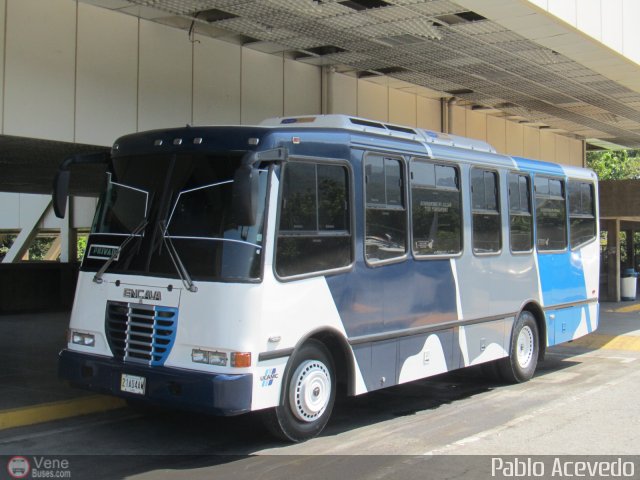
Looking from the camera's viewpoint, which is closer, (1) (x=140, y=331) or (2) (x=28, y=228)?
(1) (x=140, y=331)

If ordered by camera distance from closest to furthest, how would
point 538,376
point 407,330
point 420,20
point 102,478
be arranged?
1. point 102,478
2. point 407,330
3. point 420,20
4. point 538,376

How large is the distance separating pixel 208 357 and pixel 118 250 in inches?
58.5

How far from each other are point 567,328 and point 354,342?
5.46 meters

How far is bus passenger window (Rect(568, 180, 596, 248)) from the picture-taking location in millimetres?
11727

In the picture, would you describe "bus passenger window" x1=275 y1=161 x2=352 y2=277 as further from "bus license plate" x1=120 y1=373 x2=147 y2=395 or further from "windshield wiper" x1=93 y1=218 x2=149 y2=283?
"bus license plate" x1=120 y1=373 x2=147 y2=395

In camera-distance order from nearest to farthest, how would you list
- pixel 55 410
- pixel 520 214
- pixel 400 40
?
pixel 55 410 < pixel 520 214 < pixel 400 40

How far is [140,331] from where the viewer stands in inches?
263

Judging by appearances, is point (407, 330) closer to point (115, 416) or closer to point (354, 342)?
point (354, 342)

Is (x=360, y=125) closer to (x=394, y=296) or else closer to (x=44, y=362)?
(x=394, y=296)

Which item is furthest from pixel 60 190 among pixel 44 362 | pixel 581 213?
pixel 581 213

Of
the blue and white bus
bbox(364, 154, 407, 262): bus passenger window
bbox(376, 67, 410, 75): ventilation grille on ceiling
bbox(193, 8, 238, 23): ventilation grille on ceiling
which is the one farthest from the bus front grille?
bbox(376, 67, 410, 75): ventilation grille on ceiling

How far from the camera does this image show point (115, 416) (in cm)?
823

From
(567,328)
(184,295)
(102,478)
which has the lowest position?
(102,478)

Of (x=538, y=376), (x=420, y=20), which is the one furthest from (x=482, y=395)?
(x=420, y=20)
